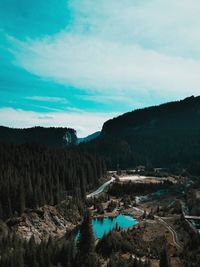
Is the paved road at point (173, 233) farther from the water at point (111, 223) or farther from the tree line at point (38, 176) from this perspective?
the tree line at point (38, 176)

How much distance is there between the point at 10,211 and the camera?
10144cm

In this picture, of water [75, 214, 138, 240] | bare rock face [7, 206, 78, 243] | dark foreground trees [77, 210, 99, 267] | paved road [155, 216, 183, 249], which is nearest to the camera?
dark foreground trees [77, 210, 99, 267]

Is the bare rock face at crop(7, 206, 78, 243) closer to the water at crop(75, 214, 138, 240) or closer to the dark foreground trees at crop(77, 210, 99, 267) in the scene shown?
the water at crop(75, 214, 138, 240)

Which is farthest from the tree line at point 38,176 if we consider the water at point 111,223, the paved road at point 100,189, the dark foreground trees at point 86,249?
the dark foreground trees at point 86,249

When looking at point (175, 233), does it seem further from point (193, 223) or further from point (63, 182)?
point (63, 182)

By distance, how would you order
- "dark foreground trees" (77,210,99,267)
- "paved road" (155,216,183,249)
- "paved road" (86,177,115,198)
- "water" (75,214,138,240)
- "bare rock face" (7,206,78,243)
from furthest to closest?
"paved road" (86,177,115,198) → "water" (75,214,138,240) → "bare rock face" (7,206,78,243) → "paved road" (155,216,183,249) → "dark foreground trees" (77,210,99,267)

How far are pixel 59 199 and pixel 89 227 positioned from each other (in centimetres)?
5233

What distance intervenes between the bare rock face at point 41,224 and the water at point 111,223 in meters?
8.85

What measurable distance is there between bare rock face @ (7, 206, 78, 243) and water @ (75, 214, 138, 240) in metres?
8.85

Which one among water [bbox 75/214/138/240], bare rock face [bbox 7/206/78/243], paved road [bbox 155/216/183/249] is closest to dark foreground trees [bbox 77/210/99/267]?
bare rock face [bbox 7/206/78/243]

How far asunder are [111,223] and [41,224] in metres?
26.9

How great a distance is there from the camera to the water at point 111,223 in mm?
109438

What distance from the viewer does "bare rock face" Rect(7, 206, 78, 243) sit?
9496 cm

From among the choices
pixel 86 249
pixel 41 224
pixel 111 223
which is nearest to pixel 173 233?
pixel 111 223
